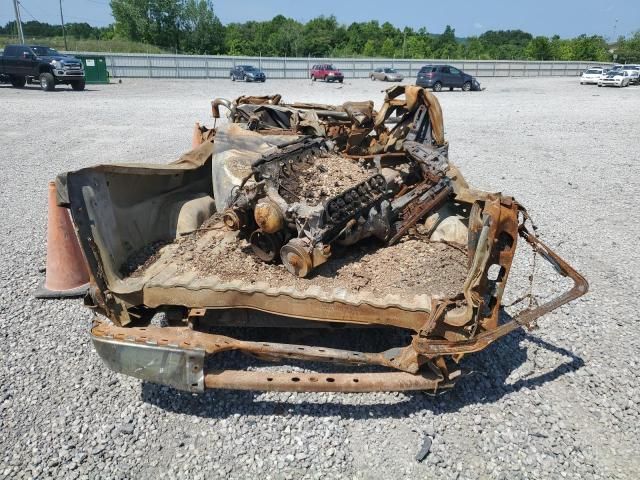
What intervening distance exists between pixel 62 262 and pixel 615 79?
36553 mm

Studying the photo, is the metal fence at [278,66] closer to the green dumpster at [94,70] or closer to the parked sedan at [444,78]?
the green dumpster at [94,70]

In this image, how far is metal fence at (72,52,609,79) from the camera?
118 feet

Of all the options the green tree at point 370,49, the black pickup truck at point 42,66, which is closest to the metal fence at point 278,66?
the black pickup truck at point 42,66

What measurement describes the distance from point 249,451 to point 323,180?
1914mm

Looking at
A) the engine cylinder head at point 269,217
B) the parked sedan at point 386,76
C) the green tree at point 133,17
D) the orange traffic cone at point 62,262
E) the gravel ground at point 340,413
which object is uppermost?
the green tree at point 133,17

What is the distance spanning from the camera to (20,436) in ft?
9.22

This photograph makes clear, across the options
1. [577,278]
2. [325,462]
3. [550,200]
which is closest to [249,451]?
[325,462]

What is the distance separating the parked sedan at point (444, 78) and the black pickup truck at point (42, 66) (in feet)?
58.4

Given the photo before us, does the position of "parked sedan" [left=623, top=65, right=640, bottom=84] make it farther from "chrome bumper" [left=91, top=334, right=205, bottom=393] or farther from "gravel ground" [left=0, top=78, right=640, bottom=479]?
"chrome bumper" [left=91, top=334, right=205, bottom=393]

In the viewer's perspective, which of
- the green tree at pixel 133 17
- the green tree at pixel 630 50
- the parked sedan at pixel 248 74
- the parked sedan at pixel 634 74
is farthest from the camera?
the green tree at pixel 133 17

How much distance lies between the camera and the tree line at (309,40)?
63.7 metres

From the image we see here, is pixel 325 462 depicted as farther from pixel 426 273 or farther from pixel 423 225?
pixel 423 225

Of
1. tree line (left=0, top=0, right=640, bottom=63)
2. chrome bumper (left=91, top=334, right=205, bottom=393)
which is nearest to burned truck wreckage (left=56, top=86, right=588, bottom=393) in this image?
chrome bumper (left=91, top=334, right=205, bottom=393)

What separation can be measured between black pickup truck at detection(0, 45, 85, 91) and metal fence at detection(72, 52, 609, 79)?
40.4 ft
